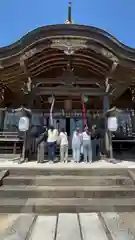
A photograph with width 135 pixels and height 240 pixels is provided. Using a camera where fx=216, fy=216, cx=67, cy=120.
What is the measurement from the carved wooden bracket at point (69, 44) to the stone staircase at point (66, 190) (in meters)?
3.96

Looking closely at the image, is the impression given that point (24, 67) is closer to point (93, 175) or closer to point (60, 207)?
point (93, 175)

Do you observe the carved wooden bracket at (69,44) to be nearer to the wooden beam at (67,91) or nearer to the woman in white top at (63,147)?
the wooden beam at (67,91)

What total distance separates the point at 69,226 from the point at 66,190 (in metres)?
1.25

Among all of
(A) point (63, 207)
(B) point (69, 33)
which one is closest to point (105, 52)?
(B) point (69, 33)

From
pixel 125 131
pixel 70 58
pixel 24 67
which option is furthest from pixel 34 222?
pixel 125 131

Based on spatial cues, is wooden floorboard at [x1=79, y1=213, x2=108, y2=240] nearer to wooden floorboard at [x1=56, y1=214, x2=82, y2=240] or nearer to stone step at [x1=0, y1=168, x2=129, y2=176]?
wooden floorboard at [x1=56, y1=214, x2=82, y2=240]

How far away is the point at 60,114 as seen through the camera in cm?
992

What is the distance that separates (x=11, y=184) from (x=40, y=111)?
17.6 feet

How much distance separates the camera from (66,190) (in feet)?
16.0

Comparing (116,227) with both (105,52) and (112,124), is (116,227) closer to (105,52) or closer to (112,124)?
(112,124)

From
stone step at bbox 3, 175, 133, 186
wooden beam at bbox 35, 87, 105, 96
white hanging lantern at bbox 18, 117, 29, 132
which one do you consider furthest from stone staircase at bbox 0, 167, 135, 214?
wooden beam at bbox 35, 87, 105, 96

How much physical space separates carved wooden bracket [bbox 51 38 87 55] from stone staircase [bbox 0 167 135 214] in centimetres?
396

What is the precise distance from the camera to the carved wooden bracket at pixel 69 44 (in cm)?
721

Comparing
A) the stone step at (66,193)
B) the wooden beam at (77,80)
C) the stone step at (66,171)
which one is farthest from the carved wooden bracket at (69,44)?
the stone step at (66,193)
